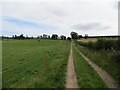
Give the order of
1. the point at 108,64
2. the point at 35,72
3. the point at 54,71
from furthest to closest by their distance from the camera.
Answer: the point at 108,64 → the point at 35,72 → the point at 54,71

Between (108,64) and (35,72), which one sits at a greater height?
(108,64)

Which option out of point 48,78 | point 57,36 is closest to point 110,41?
point 48,78

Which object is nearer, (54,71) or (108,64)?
(54,71)

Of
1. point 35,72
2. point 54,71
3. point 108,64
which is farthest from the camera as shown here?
point 108,64

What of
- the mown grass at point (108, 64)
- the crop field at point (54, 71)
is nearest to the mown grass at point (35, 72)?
the crop field at point (54, 71)

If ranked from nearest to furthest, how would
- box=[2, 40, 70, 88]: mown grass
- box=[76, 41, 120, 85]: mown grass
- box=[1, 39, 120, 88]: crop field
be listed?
box=[2, 40, 70, 88]: mown grass, box=[1, 39, 120, 88]: crop field, box=[76, 41, 120, 85]: mown grass

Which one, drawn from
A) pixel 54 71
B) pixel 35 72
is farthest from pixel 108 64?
pixel 35 72

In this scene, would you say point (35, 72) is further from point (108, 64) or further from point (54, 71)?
point (108, 64)

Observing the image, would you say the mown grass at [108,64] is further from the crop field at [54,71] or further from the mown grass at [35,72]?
the mown grass at [35,72]

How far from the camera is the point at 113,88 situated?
11.9 metres

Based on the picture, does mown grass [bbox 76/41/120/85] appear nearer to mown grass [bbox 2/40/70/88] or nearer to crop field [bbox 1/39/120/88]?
crop field [bbox 1/39/120/88]

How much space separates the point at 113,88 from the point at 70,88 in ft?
7.19

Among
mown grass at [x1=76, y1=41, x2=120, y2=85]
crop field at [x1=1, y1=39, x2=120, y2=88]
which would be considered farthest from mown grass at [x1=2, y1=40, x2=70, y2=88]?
mown grass at [x1=76, y1=41, x2=120, y2=85]

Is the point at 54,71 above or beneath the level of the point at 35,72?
above
